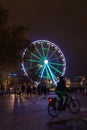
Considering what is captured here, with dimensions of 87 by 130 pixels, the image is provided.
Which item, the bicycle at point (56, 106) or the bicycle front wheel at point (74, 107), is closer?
the bicycle at point (56, 106)

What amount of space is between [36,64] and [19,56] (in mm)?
35710

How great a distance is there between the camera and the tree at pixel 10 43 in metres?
41.7

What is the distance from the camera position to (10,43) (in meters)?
42.3

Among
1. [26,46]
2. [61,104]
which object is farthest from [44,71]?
[61,104]

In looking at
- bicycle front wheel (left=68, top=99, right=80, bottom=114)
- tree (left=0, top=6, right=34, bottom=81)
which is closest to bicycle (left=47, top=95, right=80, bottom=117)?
bicycle front wheel (left=68, top=99, right=80, bottom=114)

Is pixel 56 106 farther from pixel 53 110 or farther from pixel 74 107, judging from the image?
pixel 74 107

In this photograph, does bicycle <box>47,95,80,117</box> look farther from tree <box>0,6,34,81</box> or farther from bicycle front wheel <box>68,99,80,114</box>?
tree <box>0,6,34,81</box>

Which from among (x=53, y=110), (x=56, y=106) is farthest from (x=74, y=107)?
(x=53, y=110)

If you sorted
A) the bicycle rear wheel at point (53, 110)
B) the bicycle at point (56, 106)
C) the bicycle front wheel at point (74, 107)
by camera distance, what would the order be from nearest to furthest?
the bicycle rear wheel at point (53, 110) → the bicycle at point (56, 106) → the bicycle front wheel at point (74, 107)

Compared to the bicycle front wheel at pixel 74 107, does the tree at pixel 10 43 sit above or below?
above

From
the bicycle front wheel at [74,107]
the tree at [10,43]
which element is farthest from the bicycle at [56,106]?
the tree at [10,43]

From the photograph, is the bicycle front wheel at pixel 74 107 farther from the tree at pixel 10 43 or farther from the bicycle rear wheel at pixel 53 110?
the tree at pixel 10 43

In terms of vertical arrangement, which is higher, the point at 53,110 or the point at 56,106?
the point at 56,106

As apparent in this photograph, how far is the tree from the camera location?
41719mm
